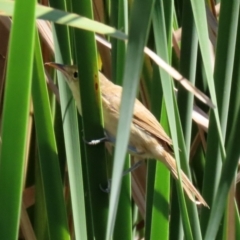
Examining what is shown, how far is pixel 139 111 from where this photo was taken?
4.73ft

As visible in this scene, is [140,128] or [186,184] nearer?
[186,184]

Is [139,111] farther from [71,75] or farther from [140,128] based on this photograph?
[71,75]

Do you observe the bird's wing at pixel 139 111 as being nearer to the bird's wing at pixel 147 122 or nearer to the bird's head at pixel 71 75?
the bird's wing at pixel 147 122

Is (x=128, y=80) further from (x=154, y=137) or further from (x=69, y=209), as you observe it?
(x=69, y=209)

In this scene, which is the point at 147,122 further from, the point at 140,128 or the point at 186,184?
the point at 186,184

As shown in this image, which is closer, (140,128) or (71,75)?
(71,75)

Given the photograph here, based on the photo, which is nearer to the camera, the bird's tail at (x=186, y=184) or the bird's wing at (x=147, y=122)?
the bird's tail at (x=186, y=184)

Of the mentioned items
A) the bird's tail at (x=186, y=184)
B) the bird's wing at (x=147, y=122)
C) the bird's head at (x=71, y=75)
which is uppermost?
the bird's head at (x=71, y=75)

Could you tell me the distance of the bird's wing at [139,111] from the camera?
1.42 metres

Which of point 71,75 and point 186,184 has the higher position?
point 71,75

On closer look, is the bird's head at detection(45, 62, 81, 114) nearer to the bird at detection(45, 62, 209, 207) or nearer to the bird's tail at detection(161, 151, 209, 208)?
the bird at detection(45, 62, 209, 207)

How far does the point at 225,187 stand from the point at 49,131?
0.36 m

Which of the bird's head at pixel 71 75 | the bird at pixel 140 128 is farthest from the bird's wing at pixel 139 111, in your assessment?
the bird's head at pixel 71 75

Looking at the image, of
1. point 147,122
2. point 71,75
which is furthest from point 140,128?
point 71,75
